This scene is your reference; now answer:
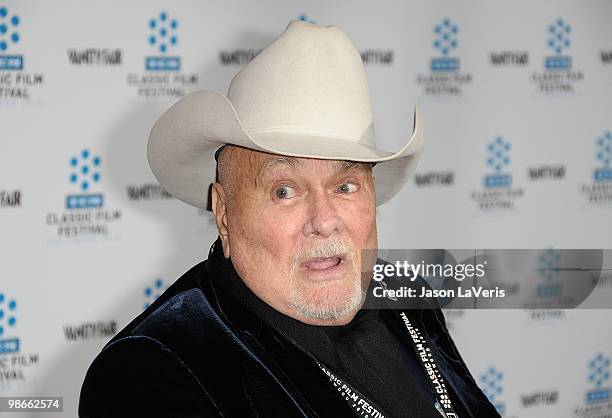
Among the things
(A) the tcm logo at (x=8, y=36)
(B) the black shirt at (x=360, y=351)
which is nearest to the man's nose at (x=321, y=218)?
(B) the black shirt at (x=360, y=351)

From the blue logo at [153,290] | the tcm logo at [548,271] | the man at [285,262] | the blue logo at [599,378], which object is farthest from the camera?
the blue logo at [599,378]

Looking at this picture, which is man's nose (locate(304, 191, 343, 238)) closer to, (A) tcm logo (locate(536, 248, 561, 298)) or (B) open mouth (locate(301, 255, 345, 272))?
(B) open mouth (locate(301, 255, 345, 272))

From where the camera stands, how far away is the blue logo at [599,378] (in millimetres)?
4105

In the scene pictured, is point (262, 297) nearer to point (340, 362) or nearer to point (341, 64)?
point (340, 362)

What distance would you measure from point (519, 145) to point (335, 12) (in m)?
1.08

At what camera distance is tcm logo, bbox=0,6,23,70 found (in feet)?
9.61

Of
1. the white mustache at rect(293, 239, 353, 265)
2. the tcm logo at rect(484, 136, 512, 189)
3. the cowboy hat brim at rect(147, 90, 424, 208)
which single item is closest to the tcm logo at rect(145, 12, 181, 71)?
the cowboy hat brim at rect(147, 90, 424, 208)

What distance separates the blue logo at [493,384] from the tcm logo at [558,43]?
1.44 m

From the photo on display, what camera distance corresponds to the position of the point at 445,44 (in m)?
3.62

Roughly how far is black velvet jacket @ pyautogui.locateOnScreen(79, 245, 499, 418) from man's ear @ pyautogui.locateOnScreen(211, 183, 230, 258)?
0.06 m

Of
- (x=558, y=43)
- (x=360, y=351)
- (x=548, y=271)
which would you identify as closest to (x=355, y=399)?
(x=360, y=351)

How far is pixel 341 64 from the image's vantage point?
1.89 m

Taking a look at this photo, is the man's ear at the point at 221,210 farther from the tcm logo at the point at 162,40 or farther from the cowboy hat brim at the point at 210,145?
the tcm logo at the point at 162,40

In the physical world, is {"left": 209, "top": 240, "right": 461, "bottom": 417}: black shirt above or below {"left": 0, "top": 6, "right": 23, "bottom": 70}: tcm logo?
below
